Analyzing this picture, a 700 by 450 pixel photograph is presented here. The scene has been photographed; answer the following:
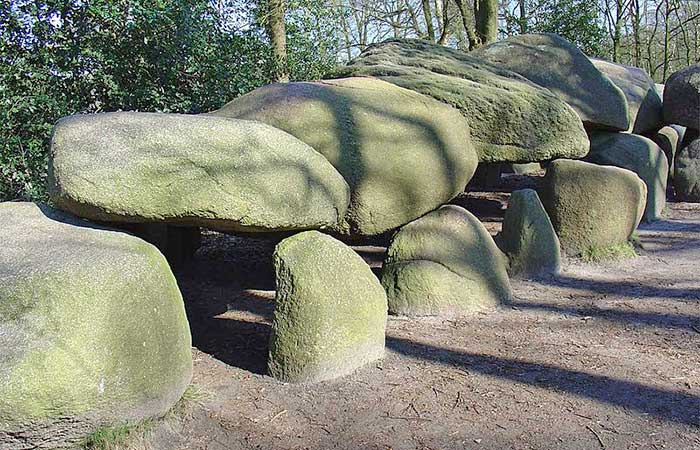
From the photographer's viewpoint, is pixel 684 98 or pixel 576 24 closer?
pixel 684 98

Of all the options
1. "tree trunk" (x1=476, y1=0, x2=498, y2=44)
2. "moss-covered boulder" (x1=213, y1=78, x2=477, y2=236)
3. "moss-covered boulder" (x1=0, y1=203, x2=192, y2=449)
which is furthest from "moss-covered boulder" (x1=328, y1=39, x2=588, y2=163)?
"tree trunk" (x1=476, y1=0, x2=498, y2=44)

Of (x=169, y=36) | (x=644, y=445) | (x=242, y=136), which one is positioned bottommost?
(x=644, y=445)

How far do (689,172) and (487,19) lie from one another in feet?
14.4

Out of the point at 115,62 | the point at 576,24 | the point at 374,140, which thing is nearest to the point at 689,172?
the point at 576,24

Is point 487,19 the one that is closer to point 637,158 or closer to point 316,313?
point 637,158

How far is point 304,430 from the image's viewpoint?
3391 millimetres

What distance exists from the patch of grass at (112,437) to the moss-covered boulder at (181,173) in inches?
41.6

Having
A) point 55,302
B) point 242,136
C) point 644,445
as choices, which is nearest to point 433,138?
point 242,136

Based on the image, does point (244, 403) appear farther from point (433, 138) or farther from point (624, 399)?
point (433, 138)

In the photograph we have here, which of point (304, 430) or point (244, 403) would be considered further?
point (244, 403)

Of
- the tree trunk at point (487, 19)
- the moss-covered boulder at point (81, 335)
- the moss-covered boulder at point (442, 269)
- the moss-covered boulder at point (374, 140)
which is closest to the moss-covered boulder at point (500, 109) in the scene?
the moss-covered boulder at point (374, 140)

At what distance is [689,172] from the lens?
31.8 feet

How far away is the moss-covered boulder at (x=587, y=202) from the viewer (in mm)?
6395

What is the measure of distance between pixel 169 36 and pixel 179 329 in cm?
397
